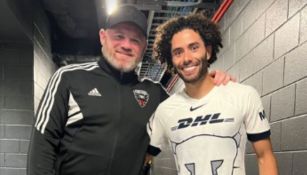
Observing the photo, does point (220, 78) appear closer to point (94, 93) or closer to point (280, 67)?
point (280, 67)

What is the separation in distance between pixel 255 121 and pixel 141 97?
0.60 meters

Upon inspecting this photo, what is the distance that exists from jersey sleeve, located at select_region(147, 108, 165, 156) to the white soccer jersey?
110mm

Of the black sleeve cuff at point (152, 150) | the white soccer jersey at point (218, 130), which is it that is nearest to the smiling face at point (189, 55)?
the white soccer jersey at point (218, 130)

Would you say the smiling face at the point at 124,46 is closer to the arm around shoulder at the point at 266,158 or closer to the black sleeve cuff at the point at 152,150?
the black sleeve cuff at the point at 152,150

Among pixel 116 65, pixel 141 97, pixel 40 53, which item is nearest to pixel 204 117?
pixel 141 97

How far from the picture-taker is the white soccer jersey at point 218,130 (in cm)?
155

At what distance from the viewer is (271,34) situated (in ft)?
6.80

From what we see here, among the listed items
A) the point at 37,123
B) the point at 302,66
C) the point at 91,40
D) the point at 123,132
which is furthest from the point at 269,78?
the point at 91,40

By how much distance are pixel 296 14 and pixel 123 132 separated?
101 cm

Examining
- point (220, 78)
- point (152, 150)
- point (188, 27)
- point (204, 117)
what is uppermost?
point (188, 27)

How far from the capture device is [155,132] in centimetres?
183

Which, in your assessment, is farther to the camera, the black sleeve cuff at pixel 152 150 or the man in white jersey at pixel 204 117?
the black sleeve cuff at pixel 152 150

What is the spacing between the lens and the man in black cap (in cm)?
170

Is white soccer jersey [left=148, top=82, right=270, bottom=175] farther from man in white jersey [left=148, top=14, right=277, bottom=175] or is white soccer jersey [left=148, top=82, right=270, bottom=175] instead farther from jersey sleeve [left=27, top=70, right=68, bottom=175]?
jersey sleeve [left=27, top=70, right=68, bottom=175]
